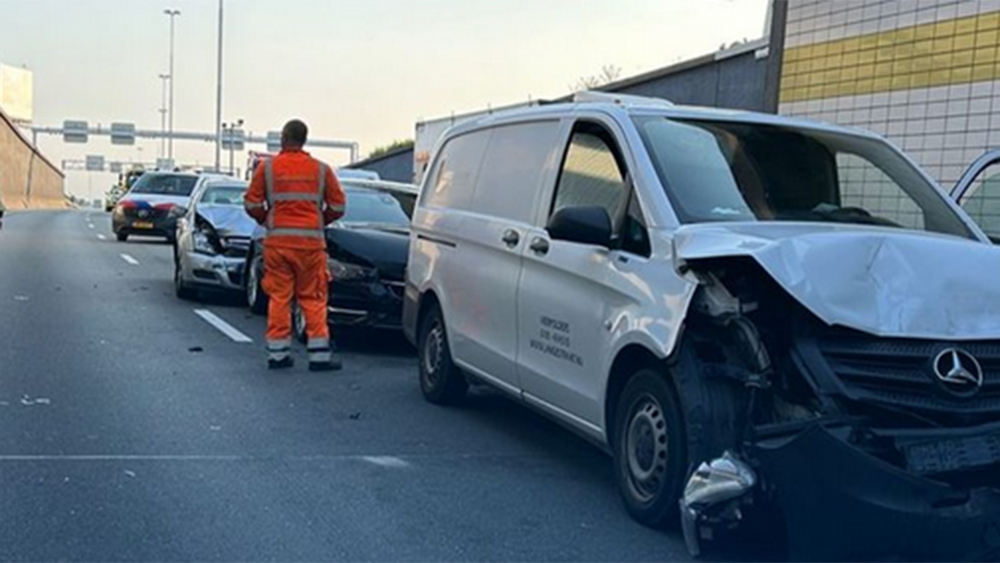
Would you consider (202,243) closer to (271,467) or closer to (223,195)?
(223,195)

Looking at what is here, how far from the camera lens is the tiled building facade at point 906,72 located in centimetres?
1047

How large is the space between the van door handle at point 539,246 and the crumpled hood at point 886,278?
53.5 inches

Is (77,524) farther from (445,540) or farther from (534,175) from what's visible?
(534,175)

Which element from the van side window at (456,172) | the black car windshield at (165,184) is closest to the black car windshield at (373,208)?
the van side window at (456,172)

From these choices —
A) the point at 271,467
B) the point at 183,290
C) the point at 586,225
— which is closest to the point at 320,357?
the point at 271,467

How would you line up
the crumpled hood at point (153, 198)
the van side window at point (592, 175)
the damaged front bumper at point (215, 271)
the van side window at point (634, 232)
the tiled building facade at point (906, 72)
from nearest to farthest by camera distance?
the van side window at point (634, 232) → the van side window at point (592, 175) → the tiled building facade at point (906, 72) → the damaged front bumper at point (215, 271) → the crumpled hood at point (153, 198)

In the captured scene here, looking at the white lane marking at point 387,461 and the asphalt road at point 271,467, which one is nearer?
the asphalt road at point 271,467

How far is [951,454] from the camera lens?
408 cm

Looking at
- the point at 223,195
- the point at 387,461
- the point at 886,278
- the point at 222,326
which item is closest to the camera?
the point at 886,278

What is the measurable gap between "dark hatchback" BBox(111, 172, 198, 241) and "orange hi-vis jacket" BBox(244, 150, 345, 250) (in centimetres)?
1679

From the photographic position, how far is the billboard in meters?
93.1

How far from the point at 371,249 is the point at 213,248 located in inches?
154

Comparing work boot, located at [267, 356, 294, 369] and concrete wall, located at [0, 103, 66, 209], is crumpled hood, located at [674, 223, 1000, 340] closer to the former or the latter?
work boot, located at [267, 356, 294, 369]

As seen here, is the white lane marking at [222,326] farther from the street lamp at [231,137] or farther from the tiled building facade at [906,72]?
the street lamp at [231,137]
